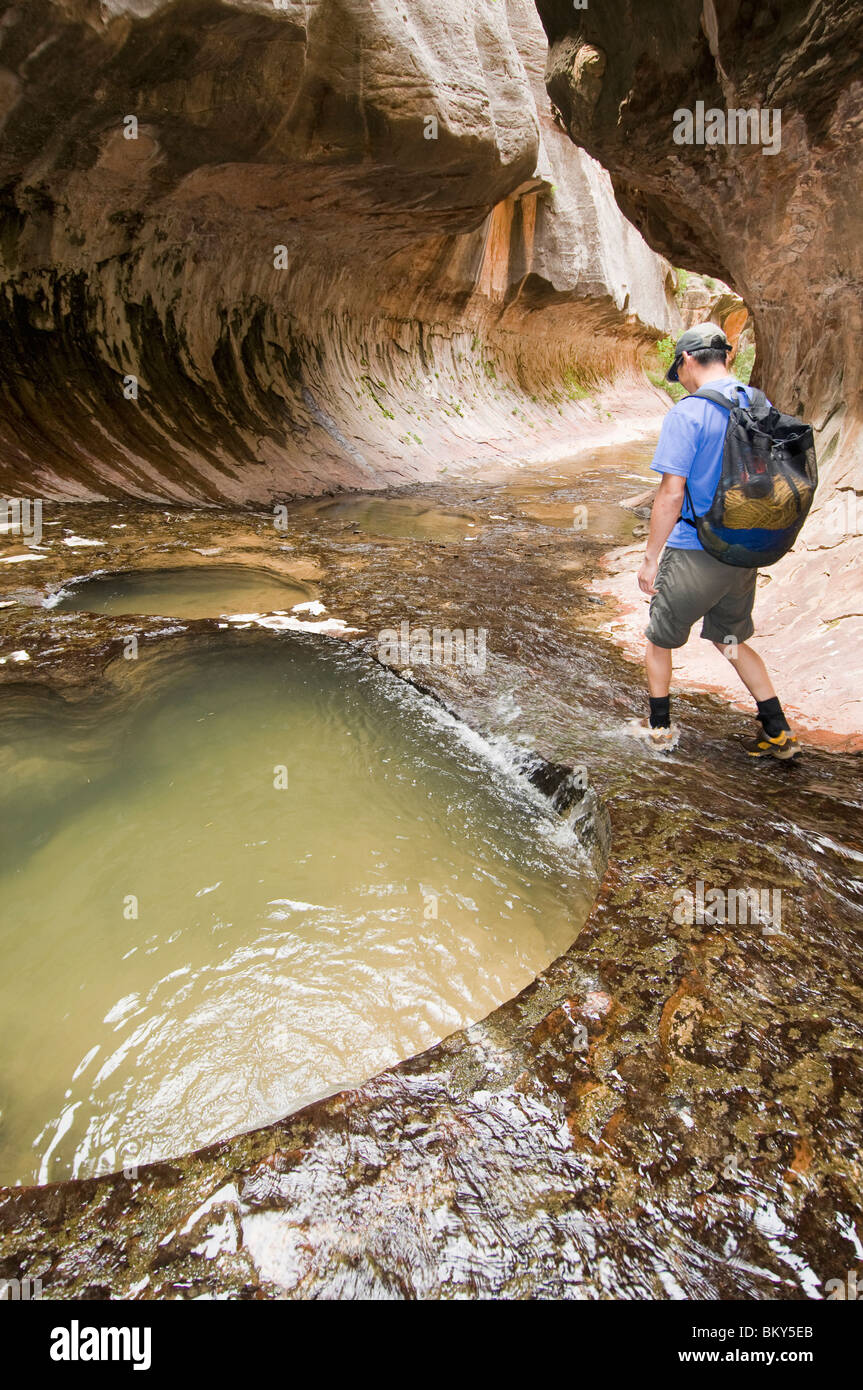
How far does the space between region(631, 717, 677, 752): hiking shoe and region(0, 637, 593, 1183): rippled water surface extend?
0.68 m

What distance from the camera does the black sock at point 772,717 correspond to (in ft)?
10.6

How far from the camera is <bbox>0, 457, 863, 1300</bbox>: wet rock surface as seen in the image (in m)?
1.37

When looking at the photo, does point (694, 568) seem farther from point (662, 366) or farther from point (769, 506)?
point (662, 366)

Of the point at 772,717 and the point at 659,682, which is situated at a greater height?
the point at 659,682

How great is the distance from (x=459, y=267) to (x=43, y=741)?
12.6 metres

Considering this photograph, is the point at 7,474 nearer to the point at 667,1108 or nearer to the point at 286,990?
the point at 286,990

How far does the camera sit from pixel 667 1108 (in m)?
1.64

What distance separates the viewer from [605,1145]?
157 centimetres
